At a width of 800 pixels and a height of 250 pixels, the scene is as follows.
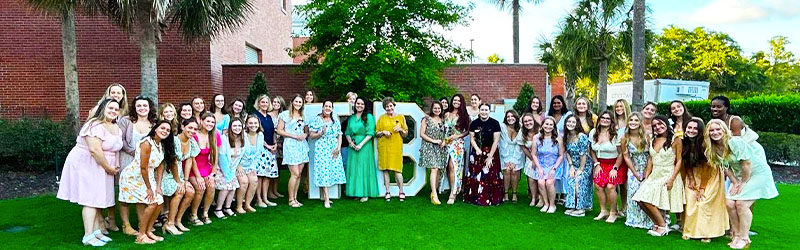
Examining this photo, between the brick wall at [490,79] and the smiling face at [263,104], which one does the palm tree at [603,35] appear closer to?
the brick wall at [490,79]

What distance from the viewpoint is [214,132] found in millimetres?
5953

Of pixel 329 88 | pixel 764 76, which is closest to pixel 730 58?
A: pixel 764 76

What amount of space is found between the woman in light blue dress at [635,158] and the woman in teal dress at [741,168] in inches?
31.6

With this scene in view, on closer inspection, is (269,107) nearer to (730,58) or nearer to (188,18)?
(188,18)

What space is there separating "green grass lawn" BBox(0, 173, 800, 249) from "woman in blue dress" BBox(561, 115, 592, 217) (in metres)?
0.20

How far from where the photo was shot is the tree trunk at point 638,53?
11.6 meters

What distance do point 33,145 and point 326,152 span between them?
6704 mm

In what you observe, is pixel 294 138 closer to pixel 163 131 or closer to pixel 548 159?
pixel 163 131

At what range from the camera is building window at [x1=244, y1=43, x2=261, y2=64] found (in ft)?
57.0

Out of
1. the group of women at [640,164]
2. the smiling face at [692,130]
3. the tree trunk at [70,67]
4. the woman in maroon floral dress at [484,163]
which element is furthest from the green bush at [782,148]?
the tree trunk at [70,67]

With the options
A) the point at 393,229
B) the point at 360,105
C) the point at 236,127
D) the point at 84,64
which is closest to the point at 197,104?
the point at 236,127

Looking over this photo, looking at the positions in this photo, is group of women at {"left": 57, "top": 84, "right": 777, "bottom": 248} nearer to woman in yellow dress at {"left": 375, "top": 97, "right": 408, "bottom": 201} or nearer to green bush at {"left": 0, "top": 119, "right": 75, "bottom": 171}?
woman in yellow dress at {"left": 375, "top": 97, "right": 408, "bottom": 201}

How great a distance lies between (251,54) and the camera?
18156 millimetres

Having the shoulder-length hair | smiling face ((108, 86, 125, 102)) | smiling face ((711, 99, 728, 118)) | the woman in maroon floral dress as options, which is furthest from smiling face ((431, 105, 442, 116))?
smiling face ((108, 86, 125, 102))
